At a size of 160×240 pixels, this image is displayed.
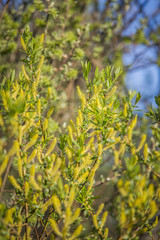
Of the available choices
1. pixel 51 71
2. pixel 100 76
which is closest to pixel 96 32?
pixel 51 71

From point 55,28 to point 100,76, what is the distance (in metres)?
1.21

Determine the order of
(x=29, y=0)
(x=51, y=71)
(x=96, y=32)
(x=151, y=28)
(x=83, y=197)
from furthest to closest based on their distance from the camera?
(x=151, y=28), (x=96, y=32), (x=29, y=0), (x=51, y=71), (x=83, y=197)

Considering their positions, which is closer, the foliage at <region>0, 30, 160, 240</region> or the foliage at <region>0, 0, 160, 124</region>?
the foliage at <region>0, 30, 160, 240</region>

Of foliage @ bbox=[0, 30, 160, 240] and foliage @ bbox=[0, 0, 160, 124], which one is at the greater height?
foliage @ bbox=[0, 0, 160, 124]

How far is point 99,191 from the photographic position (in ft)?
2.68

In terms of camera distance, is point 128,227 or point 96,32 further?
point 96,32

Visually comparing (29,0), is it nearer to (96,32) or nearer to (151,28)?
(96,32)

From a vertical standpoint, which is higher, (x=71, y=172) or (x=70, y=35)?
(x=70, y=35)

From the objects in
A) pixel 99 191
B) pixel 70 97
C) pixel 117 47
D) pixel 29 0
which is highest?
pixel 29 0

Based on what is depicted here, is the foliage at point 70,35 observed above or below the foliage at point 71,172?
above

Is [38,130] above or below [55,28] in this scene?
below

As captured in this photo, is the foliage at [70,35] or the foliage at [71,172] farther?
the foliage at [70,35]

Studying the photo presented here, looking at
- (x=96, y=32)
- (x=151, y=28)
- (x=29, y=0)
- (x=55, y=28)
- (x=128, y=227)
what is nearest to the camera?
(x=128, y=227)

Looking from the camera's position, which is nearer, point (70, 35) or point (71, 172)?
point (71, 172)
